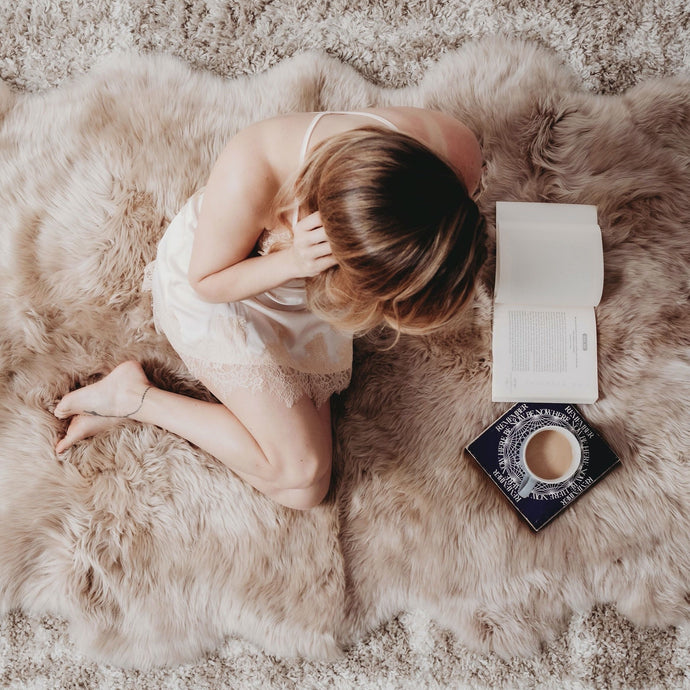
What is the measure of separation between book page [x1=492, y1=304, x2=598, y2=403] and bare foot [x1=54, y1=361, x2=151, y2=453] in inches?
24.8

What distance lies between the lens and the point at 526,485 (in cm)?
103

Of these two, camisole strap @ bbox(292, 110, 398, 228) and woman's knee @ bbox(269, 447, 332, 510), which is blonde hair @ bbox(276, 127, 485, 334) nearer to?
camisole strap @ bbox(292, 110, 398, 228)

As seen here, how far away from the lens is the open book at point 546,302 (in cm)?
103

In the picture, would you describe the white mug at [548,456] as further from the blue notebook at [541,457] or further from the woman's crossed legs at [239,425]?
the woman's crossed legs at [239,425]

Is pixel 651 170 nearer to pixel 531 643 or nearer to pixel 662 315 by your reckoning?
pixel 662 315

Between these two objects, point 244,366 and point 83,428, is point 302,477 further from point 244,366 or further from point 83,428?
point 83,428

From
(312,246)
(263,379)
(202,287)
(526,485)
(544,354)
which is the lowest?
(526,485)

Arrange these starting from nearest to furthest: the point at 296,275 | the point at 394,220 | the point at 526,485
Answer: the point at 394,220 → the point at 296,275 → the point at 526,485

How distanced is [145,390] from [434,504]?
1.78 ft

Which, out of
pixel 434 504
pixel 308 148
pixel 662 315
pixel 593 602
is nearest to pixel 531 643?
pixel 593 602

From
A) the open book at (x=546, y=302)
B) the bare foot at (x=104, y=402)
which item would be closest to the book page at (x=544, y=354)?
the open book at (x=546, y=302)

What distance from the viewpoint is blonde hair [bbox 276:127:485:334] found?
61 cm

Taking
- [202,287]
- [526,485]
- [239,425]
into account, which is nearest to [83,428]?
[239,425]

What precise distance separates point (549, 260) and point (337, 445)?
499 mm
